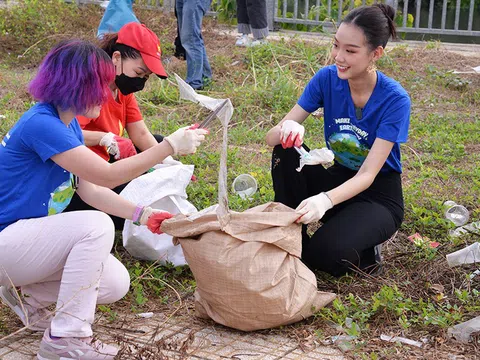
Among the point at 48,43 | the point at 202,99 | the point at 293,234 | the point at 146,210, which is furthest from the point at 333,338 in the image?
the point at 48,43

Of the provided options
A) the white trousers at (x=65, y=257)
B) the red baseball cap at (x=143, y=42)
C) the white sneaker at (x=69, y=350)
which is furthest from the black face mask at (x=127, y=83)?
the white sneaker at (x=69, y=350)

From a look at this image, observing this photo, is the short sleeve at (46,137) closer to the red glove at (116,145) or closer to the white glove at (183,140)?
the white glove at (183,140)

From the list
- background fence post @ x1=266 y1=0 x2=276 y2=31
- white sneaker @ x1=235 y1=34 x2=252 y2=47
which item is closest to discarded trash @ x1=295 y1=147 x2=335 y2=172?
white sneaker @ x1=235 y1=34 x2=252 y2=47

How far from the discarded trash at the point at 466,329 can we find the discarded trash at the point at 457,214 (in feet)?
3.81

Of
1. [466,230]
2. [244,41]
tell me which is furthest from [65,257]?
[244,41]

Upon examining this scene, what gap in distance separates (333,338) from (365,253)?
0.69 m

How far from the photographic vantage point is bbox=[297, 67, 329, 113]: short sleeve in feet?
11.1

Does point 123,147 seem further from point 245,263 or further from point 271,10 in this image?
point 271,10

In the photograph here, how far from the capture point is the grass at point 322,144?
283 centimetres

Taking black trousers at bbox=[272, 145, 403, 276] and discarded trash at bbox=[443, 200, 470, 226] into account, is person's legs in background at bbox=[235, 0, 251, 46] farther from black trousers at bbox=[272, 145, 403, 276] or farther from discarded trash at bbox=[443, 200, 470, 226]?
black trousers at bbox=[272, 145, 403, 276]

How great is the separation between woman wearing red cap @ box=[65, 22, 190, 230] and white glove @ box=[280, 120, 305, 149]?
27.5 inches

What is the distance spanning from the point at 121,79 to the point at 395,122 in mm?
1282

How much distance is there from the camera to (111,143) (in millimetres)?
3406

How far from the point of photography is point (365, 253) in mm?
3303
